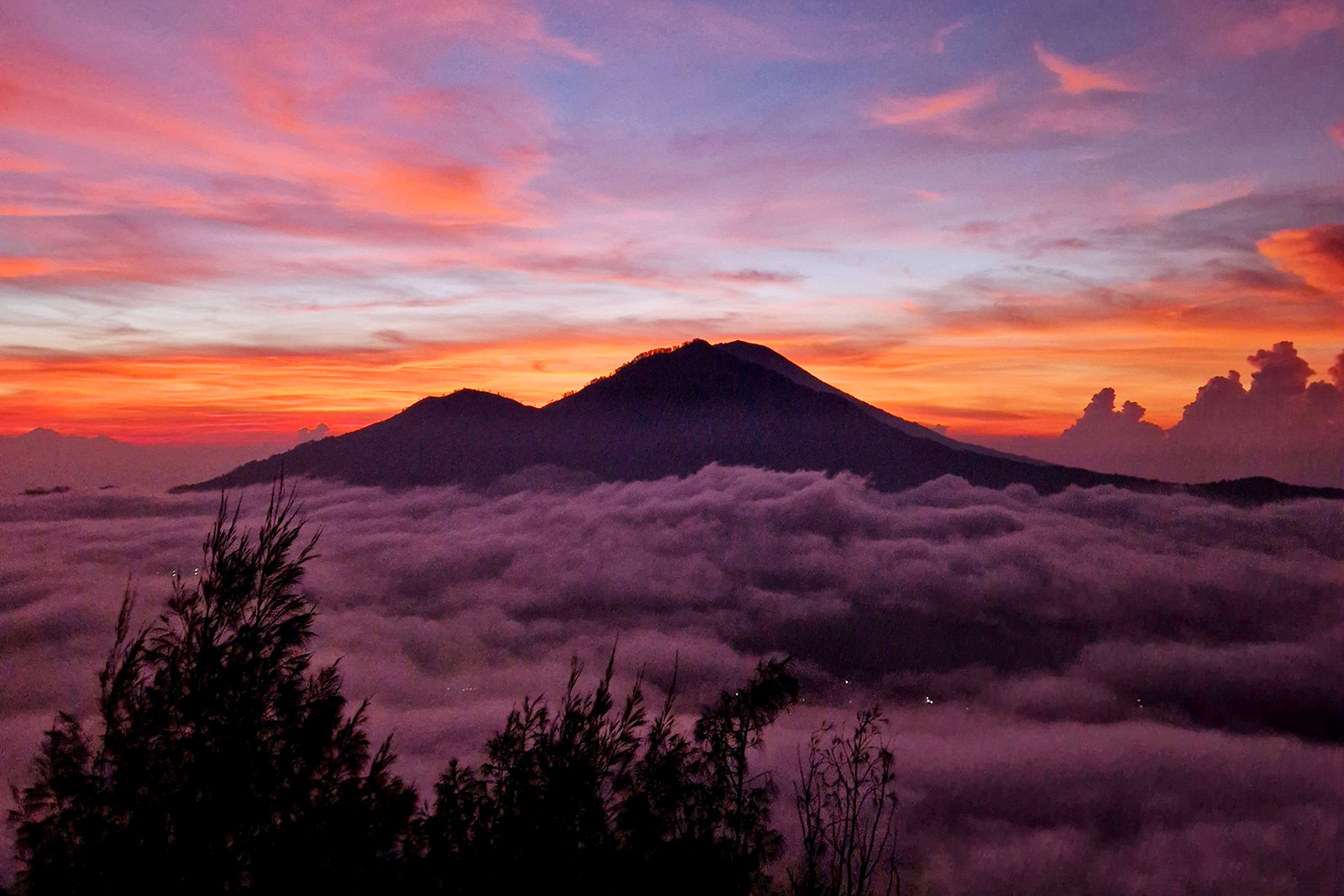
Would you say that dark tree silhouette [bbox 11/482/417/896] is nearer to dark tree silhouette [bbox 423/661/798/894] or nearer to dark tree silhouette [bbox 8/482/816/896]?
dark tree silhouette [bbox 8/482/816/896]

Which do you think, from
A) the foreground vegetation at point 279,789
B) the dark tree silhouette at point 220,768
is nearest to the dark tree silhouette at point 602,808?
the foreground vegetation at point 279,789

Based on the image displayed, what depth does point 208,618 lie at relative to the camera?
1265cm

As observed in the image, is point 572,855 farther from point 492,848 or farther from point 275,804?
point 275,804

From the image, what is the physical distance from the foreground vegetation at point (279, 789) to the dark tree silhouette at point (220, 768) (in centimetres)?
3

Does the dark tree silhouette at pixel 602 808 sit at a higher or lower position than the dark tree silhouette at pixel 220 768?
lower

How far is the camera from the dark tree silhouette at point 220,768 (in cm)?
1152

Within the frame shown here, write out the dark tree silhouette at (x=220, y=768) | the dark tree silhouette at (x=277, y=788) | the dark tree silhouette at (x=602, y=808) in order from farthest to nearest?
the dark tree silhouette at (x=602, y=808) → the dark tree silhouette at (x=277, y=788) → the dark tree silhouette at (x=220, y=768)

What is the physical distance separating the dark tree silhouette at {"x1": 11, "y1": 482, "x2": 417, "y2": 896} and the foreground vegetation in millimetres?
27

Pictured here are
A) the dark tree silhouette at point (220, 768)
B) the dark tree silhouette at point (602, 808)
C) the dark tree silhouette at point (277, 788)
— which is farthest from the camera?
the dark tree silhouette at point (602, 808)

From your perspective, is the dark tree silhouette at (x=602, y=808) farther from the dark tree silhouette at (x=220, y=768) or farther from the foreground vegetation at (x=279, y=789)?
the dark tree silhouette at (x=220, y=768)

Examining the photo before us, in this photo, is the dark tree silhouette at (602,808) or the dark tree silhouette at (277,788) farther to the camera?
the dark tree silhouette at (602,808)

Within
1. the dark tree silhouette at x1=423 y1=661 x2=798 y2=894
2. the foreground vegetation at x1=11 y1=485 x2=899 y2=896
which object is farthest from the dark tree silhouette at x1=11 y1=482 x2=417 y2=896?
the dark tree silhouette at x1=423 y1=661 x2=798 y2=894

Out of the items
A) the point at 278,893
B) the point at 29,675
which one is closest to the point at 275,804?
the point at 278,893

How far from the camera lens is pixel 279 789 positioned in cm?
1306
